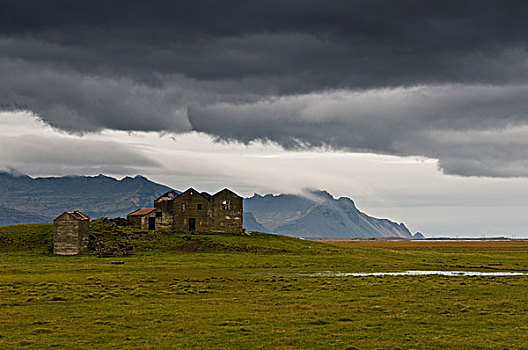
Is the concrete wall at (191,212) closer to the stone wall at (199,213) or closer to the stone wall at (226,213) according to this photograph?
the stone wall at (199,213)

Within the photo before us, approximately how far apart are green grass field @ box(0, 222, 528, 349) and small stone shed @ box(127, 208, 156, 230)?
51250 millimetres

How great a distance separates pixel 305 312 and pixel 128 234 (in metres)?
80.1

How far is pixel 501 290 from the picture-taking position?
55094 millimetres

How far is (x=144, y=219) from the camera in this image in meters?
135

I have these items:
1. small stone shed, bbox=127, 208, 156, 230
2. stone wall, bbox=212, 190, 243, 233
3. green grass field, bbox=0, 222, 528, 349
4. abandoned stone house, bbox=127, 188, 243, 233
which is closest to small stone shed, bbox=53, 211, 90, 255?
green grass field, bbox=0, 222, 528, 349

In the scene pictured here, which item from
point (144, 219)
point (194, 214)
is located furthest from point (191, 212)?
point (144, 219)

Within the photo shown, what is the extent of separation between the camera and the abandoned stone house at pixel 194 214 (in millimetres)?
136250

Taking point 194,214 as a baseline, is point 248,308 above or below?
below

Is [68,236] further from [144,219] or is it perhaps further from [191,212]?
[191,212]

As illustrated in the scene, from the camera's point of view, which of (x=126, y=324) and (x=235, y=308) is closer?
(x=126, y=324)

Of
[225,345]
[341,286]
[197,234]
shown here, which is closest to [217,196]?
[197,234]

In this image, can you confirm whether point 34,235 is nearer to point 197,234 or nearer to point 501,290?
point 197,234

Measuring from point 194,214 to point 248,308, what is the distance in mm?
96187

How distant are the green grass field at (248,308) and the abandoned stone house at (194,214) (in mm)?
53038
